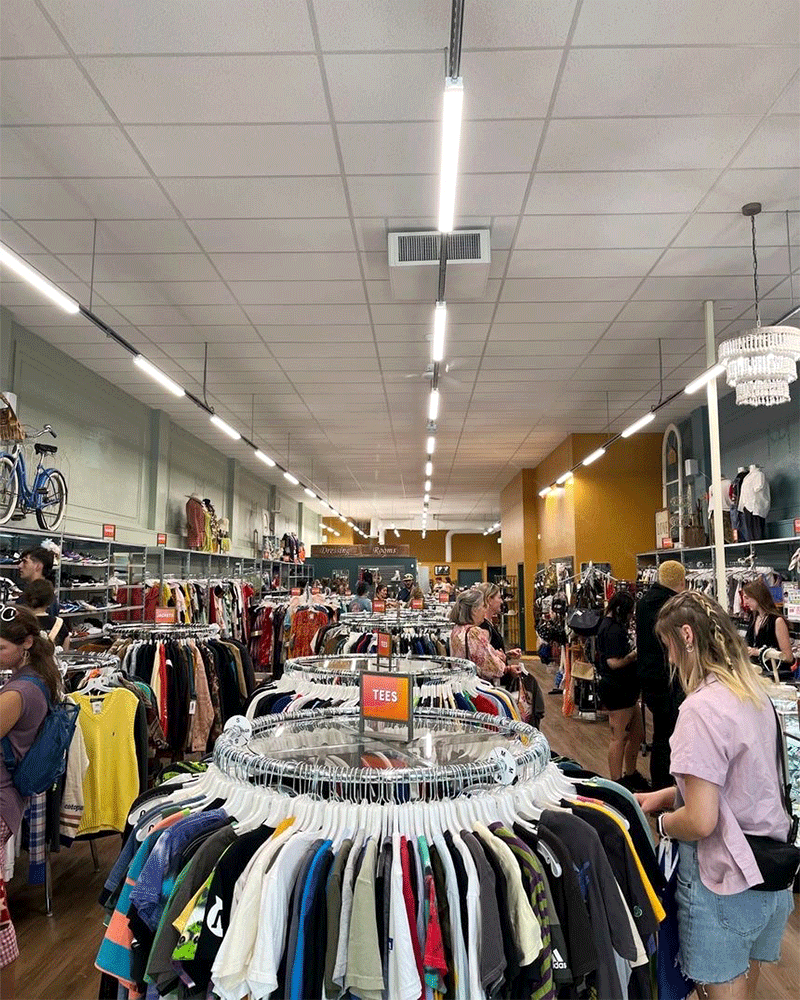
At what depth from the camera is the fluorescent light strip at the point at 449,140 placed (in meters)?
3.18

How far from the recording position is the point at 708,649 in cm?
233

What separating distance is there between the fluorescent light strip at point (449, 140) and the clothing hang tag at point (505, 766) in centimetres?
272

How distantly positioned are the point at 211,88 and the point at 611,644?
4665 mm

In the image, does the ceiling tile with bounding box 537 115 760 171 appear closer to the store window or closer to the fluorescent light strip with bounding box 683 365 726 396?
the fluorescent light strip with bounding box 683 365 726 396

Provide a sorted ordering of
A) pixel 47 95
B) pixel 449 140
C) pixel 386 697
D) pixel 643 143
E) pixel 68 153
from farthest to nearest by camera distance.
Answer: pixel 68 153
pixel 643 143
pixel 47 95
pixel 449 140
pixel 386 697

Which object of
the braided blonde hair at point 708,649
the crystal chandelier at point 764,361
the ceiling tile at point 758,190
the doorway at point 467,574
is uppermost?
the ceiling tile at point 758,190

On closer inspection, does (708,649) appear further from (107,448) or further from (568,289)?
(107,448)

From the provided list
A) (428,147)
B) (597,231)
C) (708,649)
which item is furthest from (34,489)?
(708,649)

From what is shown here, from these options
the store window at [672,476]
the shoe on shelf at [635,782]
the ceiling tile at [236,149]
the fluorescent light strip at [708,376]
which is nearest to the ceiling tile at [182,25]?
the ceiling tile at [236,149]

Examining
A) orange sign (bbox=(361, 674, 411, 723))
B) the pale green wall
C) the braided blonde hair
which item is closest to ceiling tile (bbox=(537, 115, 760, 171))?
the braided blonde hair

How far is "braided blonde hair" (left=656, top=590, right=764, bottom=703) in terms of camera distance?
225 cm

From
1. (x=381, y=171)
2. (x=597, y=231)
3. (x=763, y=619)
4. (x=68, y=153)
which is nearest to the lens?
(x=68, y=153)

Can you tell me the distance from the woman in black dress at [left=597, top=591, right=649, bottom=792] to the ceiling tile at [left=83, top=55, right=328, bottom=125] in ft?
13.8

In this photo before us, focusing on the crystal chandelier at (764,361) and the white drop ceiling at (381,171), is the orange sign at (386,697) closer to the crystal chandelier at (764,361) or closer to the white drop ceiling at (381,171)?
the white drop ceiling at (381,171)
